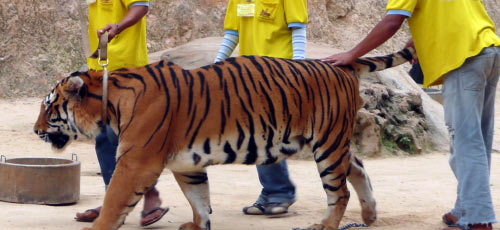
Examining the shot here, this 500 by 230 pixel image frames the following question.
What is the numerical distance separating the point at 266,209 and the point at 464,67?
6.03 ft

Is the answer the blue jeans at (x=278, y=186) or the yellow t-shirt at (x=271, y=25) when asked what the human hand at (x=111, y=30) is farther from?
the blue jeans at (x=278, y=186)

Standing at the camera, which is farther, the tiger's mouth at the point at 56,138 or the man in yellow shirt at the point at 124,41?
the man in yellow shirt at the point at 124,41

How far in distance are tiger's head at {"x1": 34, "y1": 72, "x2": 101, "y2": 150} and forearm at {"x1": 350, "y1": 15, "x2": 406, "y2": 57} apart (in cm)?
169

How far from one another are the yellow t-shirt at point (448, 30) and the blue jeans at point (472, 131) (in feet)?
0.22

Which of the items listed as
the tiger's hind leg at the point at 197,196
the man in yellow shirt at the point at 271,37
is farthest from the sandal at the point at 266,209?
the tiger's hind leg at the point at 197,196

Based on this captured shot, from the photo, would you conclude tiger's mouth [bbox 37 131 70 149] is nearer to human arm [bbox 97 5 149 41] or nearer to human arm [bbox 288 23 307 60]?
human arm [bbox 97 5 149 41]

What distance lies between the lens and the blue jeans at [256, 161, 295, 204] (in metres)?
5.70

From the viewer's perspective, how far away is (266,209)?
5.66 m

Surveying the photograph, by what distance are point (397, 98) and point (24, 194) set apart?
5.13m

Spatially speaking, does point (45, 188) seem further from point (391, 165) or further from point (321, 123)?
point (391, 165)

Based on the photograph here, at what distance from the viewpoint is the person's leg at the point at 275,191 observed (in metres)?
5.68

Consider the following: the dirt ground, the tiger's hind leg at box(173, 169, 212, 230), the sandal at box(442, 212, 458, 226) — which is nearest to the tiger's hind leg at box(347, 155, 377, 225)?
the dirt ground

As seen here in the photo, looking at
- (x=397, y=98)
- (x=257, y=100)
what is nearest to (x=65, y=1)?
(x=397, y=98)

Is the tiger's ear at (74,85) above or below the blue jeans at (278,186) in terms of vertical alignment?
above
